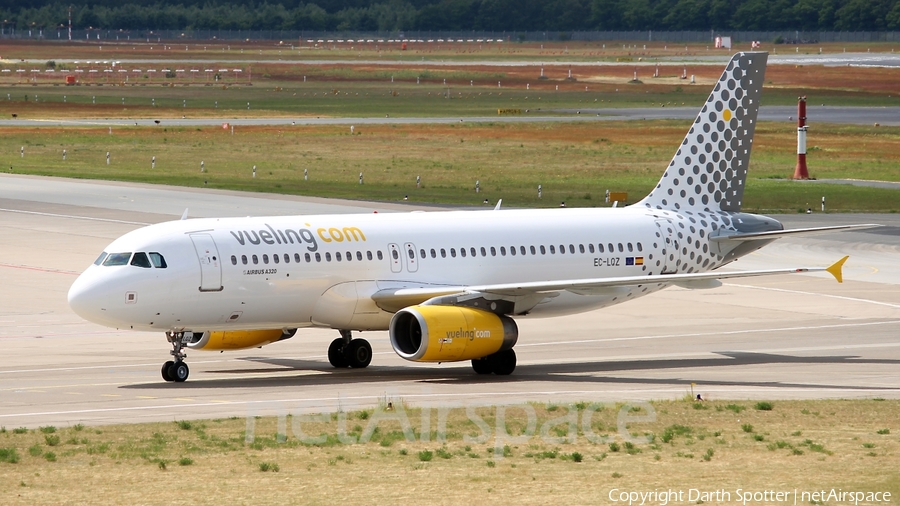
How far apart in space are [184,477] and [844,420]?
1347 cm

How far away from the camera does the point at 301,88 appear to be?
195 m

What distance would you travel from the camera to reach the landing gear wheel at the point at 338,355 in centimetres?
4006

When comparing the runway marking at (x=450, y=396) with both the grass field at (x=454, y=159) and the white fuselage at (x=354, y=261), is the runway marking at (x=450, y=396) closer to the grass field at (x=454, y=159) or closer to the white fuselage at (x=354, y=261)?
the white fuselage at (x=354, y=261)

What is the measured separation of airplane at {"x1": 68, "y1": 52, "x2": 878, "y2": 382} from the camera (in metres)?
36.3

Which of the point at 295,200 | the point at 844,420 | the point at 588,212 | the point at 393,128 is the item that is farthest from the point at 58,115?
the point at 844,420
